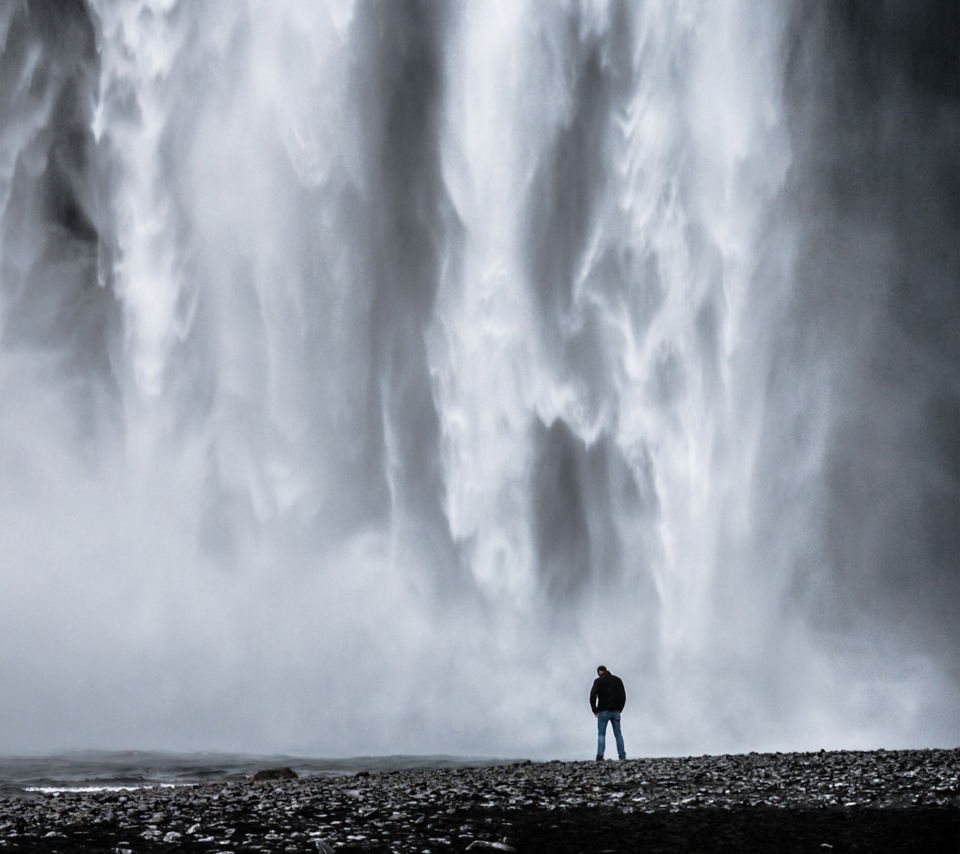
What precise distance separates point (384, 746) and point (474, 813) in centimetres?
2065

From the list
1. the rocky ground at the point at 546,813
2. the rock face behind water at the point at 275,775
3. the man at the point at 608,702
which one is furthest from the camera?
the man at the point at 608,702

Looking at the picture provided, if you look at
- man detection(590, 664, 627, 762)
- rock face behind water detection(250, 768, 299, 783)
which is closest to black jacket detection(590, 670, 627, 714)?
man detection(590, 664, 627, 762)

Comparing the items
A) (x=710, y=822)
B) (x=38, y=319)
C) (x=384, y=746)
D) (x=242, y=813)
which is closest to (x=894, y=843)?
(x=710, y=822)

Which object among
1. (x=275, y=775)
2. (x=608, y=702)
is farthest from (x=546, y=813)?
(x=275, y=775)

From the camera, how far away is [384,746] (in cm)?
3098

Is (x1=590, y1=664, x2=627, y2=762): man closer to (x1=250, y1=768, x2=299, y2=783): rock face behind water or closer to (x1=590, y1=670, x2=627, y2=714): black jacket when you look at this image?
(x1=590, y1=670, x2=627, y2=714): black jacket

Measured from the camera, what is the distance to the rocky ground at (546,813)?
954 centimetres

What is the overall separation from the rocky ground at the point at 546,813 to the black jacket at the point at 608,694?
3.63 m

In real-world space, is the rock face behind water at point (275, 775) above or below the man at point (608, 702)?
below

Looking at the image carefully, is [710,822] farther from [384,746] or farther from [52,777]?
[384,746]

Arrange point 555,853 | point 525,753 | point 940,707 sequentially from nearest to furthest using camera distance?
point 555,853 → point 525,753 → point 940,707

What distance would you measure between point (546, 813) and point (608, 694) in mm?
8393

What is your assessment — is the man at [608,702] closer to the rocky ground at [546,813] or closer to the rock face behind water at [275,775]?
the rocky ground at [546,813]

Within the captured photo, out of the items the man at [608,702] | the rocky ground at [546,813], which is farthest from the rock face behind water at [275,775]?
the man at [608,702]
